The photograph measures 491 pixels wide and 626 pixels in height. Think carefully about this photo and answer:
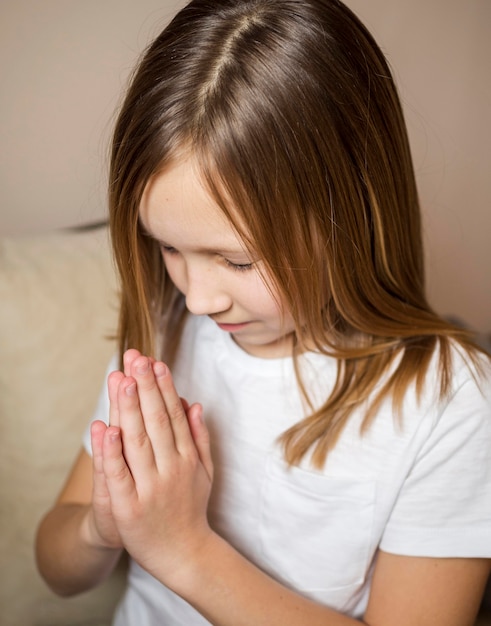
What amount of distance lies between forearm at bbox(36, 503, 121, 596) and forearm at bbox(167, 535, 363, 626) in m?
0.18

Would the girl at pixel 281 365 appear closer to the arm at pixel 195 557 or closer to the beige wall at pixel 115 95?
the arm at pixel 195 557

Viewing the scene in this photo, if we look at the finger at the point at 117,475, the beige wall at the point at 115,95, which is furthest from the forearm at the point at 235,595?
the beige wall at the point at 115,95

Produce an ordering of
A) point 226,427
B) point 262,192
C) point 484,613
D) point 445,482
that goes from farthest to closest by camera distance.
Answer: point 484,613, point 226,427, point 445,482, point 262,192

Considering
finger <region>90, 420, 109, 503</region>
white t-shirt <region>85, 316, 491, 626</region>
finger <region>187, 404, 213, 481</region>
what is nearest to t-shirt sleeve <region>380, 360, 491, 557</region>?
white t-shirt <region>85, 316, 491, 626</region>

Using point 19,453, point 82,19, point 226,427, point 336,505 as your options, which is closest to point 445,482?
point 336,505

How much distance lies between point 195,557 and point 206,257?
1.13 feet

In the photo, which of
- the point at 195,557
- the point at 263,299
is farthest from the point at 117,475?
the point at 263,299

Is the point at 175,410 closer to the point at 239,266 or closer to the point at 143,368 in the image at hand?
the point at 143,368

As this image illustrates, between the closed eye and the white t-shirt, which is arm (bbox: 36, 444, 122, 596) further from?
the closed eye

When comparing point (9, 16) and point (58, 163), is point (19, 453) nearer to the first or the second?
point (58, 163)

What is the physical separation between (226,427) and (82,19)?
2.44 ft

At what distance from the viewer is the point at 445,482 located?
83cm

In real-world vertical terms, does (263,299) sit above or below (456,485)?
above

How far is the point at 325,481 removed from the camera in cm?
90
